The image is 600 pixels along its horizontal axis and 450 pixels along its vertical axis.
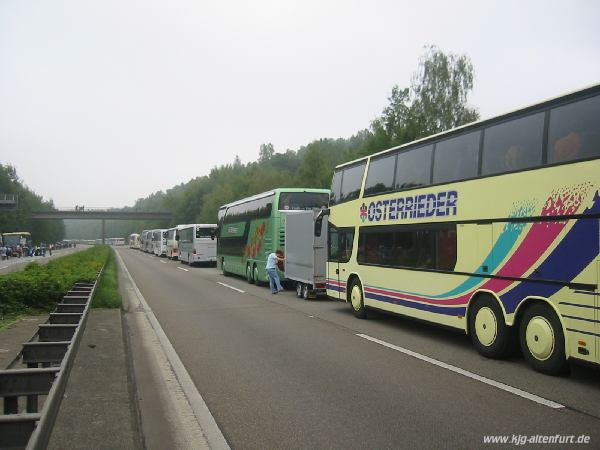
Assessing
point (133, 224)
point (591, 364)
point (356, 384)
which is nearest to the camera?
point (591, 364)

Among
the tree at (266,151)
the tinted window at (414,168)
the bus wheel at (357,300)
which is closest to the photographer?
the tinted window at (414,168)

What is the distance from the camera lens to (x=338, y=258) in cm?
1415

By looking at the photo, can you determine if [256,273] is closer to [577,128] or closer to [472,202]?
[472,202]

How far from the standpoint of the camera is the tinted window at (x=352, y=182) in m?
13.0

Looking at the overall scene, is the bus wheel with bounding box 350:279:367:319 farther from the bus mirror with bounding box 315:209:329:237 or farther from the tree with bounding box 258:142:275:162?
the tree with bounding box 258:142:275:162

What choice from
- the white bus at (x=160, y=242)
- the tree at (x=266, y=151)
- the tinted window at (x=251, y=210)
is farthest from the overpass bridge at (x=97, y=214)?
the tinted window at (x=251, y=210)

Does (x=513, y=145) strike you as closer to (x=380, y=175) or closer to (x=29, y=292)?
(x=380, y=175)

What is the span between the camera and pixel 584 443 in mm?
4754

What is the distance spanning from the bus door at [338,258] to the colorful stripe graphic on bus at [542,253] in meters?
4.80

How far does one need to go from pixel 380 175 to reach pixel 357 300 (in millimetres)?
3124

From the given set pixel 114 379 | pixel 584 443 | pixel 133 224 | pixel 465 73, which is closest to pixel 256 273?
pixel 114 379

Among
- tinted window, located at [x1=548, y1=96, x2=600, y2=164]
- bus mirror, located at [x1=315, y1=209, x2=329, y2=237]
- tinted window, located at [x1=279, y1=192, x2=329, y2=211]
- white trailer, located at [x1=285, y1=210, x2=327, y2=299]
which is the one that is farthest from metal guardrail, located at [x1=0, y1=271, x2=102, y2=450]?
tinted window, located at [x1=279, y1=192, x2=329, y2=211]

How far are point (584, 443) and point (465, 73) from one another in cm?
5003

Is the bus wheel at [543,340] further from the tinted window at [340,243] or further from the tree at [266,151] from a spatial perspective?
the tree at [266,151]
